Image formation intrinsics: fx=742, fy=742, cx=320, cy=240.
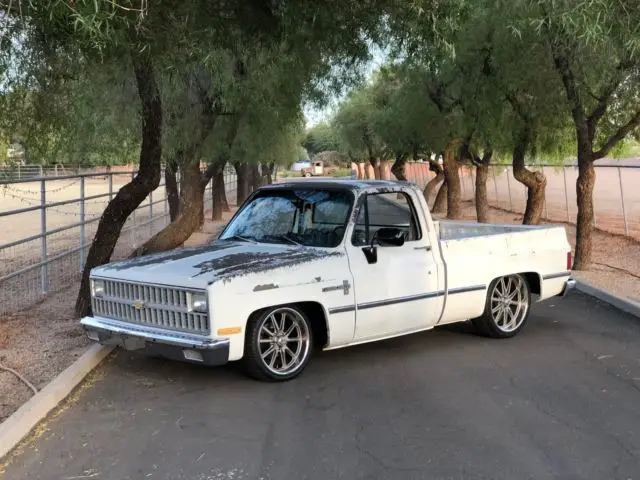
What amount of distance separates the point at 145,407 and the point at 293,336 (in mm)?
1460

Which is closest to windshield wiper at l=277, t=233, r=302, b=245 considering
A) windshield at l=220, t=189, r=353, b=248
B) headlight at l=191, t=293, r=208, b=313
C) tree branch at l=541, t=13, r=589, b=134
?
windshield at l=220, t=189, r=353, b=248

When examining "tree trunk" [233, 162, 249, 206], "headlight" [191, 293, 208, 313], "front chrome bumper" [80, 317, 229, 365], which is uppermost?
"tree trunk" [233, 162, 249, 206]

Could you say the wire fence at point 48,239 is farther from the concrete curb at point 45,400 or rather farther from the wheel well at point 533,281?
the wheel well at point 533,281

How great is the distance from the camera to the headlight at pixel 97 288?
277 inches

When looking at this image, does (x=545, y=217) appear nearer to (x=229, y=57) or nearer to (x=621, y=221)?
(x=621, y=221)

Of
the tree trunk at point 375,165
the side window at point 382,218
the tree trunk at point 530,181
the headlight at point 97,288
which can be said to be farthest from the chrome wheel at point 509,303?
the tree trunk at point 375,165

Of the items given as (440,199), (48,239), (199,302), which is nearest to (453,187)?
(440,199)

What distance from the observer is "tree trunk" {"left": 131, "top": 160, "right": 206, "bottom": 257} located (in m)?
13.1

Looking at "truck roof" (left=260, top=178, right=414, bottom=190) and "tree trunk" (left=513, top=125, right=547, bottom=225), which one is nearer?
"truck roof" (left=260, top=178, right=414, bottom=190)

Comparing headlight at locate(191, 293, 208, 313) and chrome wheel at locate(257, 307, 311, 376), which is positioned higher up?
headlight at locate(191, 293, 208, 313)

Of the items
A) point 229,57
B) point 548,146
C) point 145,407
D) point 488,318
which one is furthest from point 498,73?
point 145,407

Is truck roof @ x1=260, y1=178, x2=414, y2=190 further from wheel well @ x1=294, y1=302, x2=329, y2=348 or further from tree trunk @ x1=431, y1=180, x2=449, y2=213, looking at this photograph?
tree trunk @ x1=431, y1=180, x2=449, y2=213

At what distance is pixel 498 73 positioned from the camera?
1521 centimetres

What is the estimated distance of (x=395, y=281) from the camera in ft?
23.6
